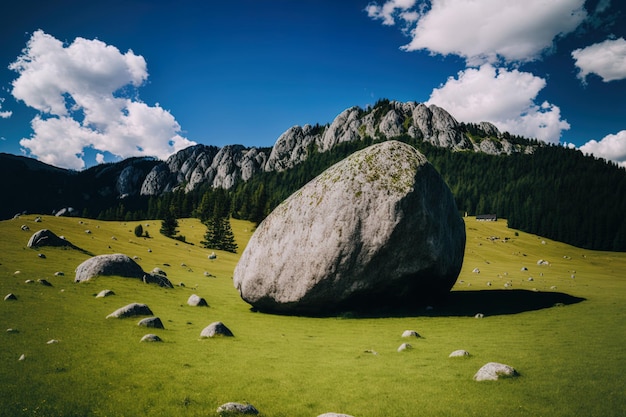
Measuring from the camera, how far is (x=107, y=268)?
26.1 m

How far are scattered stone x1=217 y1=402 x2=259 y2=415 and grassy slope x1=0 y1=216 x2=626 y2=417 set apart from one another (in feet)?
1.42

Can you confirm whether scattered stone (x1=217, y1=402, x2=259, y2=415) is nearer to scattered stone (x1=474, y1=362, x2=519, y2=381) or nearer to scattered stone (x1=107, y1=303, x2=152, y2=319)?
scattered stone (x1=474, y1=362, x2=519, y2=381)

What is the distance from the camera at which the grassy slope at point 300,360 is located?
25.3ft

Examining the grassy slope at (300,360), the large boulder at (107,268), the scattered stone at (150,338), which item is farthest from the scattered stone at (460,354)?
the large boulder at (107,268)

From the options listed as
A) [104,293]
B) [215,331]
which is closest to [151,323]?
[215,331]

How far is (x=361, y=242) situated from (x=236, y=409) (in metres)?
14.1

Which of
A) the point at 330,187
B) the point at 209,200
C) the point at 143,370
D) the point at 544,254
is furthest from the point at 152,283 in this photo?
the point at 544,254

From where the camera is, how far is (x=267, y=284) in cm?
2200

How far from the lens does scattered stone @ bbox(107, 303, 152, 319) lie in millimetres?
15828

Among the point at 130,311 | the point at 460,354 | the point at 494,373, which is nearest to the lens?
the point at 494,373

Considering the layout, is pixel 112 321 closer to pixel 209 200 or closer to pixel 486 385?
pixel 486 385

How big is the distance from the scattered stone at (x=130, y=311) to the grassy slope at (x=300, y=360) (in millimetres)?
544

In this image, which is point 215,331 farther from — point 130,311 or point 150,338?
point 130,311

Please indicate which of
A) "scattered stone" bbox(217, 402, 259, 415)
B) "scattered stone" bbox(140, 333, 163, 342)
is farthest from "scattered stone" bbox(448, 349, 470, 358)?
"scattered stone" bbox(140, 333, 163, 342)
